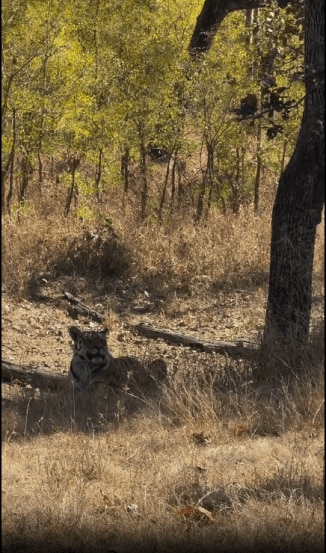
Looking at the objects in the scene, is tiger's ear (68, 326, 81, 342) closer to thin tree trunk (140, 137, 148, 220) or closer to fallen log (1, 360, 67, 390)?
fallen log (1, 360, 67, 390)

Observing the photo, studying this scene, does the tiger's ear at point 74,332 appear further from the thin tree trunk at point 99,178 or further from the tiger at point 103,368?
the thin tree trunk at point 99,178

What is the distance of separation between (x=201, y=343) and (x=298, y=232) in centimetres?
204

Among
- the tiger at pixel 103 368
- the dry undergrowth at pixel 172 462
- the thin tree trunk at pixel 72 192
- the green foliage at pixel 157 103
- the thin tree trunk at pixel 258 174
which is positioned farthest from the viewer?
the thin tree trunk at pixel 258 174

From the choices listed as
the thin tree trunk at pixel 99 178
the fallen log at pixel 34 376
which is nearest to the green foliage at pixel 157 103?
the thin tree trunk at pixel 99 178

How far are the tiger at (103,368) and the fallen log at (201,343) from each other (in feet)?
2.35

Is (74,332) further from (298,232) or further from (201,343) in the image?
(298,232)

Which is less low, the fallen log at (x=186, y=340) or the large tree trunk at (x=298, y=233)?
the large tree trunk at (x=298, y=233)

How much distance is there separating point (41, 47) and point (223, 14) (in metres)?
8.78

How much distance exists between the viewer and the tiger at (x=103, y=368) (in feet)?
24.2

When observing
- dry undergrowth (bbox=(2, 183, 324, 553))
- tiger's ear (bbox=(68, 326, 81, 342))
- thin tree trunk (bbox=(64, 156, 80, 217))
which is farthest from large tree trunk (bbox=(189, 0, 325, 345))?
thin tree trunk (bbox=(64, 156, 80, 217))

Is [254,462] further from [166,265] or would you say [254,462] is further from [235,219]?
[235,219]

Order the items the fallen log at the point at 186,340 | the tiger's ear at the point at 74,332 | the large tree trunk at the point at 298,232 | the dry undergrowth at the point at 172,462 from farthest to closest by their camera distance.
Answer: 1. the tiger's ear at the point at 74,332
2. the fallen log at the point at 186,340
3. the large tree trunk at the point at 298,232
4. the dry undergrowth at the point at 172,462

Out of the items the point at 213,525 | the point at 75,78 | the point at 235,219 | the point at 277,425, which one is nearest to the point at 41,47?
the point at 75,78

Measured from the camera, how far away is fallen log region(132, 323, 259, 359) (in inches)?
307
